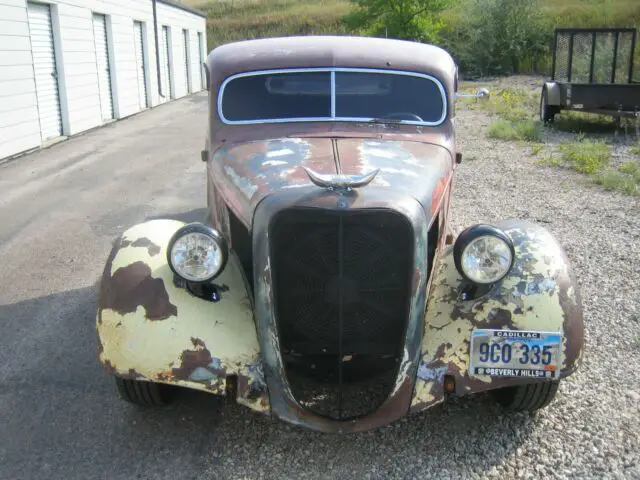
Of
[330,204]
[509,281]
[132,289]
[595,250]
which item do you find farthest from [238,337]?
[595,250]

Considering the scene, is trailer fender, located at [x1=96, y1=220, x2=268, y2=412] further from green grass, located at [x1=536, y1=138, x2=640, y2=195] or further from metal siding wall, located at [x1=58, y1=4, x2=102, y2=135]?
metal siding wall, located at [x1=58, y1=4, x2=102, y2=135]

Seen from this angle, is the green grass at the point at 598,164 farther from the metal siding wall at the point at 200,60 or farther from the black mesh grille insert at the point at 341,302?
the metal siding wall at the point at 200,60

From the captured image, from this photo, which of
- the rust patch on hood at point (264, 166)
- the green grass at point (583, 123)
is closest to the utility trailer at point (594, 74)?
the green grass at point (583, 123)

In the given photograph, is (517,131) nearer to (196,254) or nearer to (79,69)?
(79,69)

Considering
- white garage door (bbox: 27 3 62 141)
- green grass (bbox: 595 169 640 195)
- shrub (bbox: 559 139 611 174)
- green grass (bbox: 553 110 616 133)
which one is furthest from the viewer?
green grass (bbox: 553 110 616 133)

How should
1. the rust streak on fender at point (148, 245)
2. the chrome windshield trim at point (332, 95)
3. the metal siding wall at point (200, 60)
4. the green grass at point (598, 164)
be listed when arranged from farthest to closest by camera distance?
the metal siding wall at point (200, 60), the green grass at point (598, 164), the chrome windshield trim at point (332, 95), the rust streak on fender at point (148, 245)

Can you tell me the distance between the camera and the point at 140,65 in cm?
2027

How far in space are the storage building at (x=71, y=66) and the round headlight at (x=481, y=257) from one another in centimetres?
1043

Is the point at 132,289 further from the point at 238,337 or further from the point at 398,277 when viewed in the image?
the point at 398,277

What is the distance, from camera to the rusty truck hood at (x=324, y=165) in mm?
3375

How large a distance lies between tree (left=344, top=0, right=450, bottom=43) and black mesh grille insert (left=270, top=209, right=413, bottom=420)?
84.1ft

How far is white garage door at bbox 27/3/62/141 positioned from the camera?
516 inches

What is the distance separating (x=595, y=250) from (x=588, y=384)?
2.79 meters

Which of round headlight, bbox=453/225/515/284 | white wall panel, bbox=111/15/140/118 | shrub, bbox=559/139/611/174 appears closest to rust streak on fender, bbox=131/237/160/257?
round headlight, bbox=453/225/515/284
